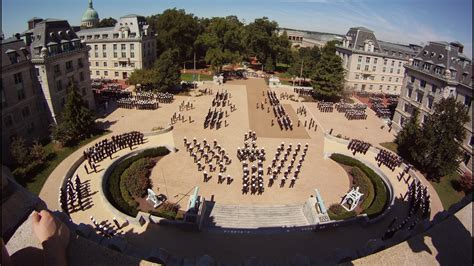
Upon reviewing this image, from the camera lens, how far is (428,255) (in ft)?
36.1

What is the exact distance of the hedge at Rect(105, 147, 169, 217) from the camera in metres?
26.5

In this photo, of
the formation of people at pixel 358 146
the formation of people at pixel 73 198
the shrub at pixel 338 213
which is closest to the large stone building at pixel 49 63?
the formation of people at pixel 73 198

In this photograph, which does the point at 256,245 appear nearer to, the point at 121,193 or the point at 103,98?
the point at 121,193

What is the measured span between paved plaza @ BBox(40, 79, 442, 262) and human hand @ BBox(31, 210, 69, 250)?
4094mm

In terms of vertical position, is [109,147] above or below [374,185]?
above

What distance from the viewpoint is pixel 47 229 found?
8469 mm

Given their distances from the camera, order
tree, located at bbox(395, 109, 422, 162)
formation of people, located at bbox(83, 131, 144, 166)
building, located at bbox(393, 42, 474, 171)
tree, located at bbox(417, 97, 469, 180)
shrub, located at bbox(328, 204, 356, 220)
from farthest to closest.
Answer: building, located at bbox(393, 42, 474, 171), tree, located at bbox(395, 109, 422, 162), formation of people, located at bbox(83, 131, 144, 166), shrub, located at bbox(328, 204, 356, 220), tree, located at bbox(417, 97, 469, 180)

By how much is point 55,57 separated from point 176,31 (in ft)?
161

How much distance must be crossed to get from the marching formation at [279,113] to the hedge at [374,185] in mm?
12224

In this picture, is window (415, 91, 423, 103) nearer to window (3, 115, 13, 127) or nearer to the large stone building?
the large stone building

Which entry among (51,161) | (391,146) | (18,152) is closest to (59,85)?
(51,161)

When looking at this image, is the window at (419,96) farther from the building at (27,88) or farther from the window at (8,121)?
the window at (8,121)

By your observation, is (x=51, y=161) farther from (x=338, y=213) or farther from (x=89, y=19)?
(x=89, y=19)

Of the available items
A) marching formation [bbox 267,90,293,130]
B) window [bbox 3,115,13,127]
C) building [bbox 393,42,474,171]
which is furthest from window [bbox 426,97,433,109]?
window [bbox 3,115,13,127]
